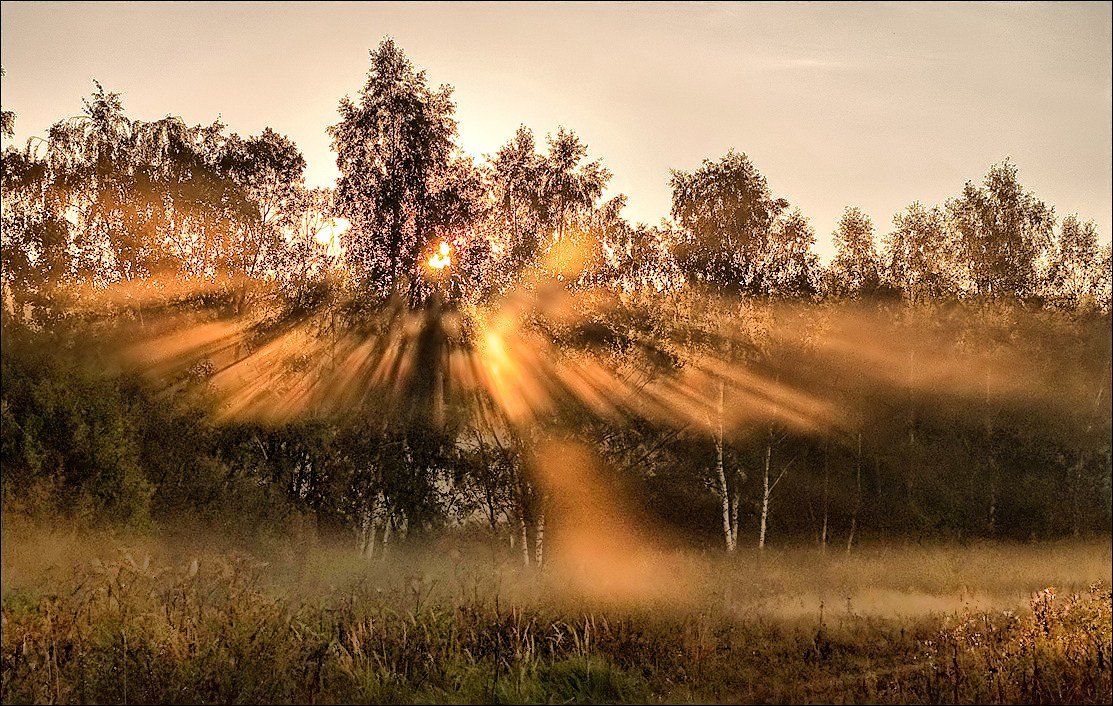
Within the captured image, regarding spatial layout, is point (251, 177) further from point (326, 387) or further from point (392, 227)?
point (326, 387)

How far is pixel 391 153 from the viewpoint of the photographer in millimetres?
18188

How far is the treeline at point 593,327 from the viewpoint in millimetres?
15844

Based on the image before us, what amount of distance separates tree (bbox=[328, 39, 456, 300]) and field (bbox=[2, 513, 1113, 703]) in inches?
292

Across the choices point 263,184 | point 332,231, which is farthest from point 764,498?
point 263,184

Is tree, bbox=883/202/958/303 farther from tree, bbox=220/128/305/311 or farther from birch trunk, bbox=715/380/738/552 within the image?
tree, bbox=220/128/305/311

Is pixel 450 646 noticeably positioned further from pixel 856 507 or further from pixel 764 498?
pixel 856 507

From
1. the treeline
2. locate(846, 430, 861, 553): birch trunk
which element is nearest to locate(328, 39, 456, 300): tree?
the treeline

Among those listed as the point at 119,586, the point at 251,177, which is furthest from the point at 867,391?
the point at 119,586

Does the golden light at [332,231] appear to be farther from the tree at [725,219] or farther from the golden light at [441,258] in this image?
the tree at [725,219]

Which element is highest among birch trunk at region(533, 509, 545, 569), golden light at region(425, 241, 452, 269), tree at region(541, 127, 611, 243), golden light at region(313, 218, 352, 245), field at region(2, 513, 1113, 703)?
tree at region(541, 127, 611, 243)

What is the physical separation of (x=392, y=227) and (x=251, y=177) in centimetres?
260

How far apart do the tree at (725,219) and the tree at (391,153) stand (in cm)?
481

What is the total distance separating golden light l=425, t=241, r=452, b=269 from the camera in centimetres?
1756

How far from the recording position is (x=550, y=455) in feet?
57.3
